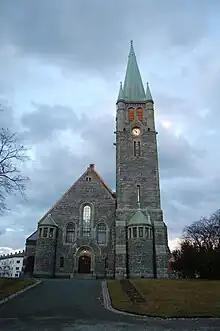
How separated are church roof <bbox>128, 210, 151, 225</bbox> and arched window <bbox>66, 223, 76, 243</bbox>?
7.95 metres

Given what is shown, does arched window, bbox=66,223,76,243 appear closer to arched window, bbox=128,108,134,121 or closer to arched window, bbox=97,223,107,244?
arched window, bbox=97,223,107,244

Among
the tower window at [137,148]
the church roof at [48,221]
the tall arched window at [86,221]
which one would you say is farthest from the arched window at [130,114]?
the church roof at [48,221]

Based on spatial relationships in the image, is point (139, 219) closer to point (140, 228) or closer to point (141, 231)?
point (140, 228)

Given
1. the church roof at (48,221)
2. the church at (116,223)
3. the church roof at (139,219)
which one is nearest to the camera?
the church at (116,223)

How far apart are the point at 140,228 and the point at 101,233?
6191mm

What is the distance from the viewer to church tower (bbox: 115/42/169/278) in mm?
38344

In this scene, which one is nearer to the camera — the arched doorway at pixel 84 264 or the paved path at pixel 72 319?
the paved path at pixel 72 319

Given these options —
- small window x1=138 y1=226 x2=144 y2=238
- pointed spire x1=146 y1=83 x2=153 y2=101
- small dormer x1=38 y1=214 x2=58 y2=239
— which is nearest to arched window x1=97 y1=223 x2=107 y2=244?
small window x1=138 y1=226 x2=144 y2=238

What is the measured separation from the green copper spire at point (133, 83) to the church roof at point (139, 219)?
20.5 metres

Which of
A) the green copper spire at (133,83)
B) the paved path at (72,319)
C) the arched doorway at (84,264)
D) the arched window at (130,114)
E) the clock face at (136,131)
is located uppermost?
the green copper spire at (133,83)

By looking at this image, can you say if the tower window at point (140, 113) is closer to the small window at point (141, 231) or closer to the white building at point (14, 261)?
the small window at point (141, 231)

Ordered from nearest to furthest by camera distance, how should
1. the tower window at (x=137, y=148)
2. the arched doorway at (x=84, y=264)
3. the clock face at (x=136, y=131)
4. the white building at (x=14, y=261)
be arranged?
1. the arched doorway at (x=84, y=264)
2. the tower window at (x=137, y=148)
3. the clock face at (x=136, y=131)
4. the white building at (x=14, y=261)

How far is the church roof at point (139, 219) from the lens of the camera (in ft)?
131

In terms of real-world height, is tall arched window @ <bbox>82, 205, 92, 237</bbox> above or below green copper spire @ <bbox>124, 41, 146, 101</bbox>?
below
